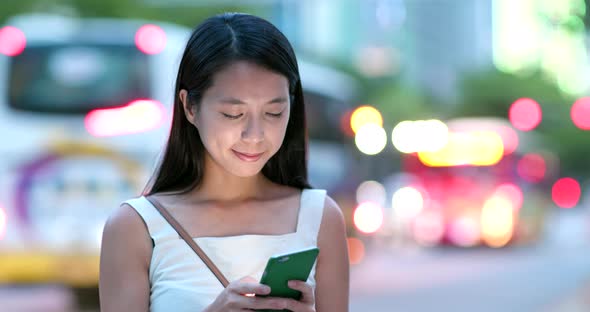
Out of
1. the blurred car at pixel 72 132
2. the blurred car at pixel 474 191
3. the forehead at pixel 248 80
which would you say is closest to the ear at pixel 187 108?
the forehead at pixel 248 80

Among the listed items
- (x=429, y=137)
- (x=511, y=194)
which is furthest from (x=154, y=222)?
(x=429, y=137)

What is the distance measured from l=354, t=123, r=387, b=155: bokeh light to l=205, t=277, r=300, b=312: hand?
11764 mm

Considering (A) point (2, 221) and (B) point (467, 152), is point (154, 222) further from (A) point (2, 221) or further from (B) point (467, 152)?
(B) point (467, 152)

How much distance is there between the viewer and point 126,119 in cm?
982

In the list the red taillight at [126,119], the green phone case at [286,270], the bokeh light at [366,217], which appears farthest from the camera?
the bokeh light at [366,217]

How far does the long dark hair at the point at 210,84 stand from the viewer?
110 inches

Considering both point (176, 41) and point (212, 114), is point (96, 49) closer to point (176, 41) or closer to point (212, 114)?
point (176, 41)

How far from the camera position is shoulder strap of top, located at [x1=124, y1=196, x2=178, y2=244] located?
8.96 feet

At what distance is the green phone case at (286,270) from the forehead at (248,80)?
395mm

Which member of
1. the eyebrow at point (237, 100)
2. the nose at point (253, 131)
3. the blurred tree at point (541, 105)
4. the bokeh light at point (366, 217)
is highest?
the blurred tree at point (541, 105)

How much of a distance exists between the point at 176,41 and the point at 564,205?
82.8 feet

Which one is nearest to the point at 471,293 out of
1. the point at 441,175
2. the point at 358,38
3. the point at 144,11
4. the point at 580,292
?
the point at 580,292

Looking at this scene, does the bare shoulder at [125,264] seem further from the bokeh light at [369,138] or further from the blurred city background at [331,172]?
the bokeh light at [369,138]

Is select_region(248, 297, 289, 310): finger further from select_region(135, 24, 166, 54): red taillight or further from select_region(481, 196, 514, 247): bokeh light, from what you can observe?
select_region(481, 196, 514, 247): bokeh light
